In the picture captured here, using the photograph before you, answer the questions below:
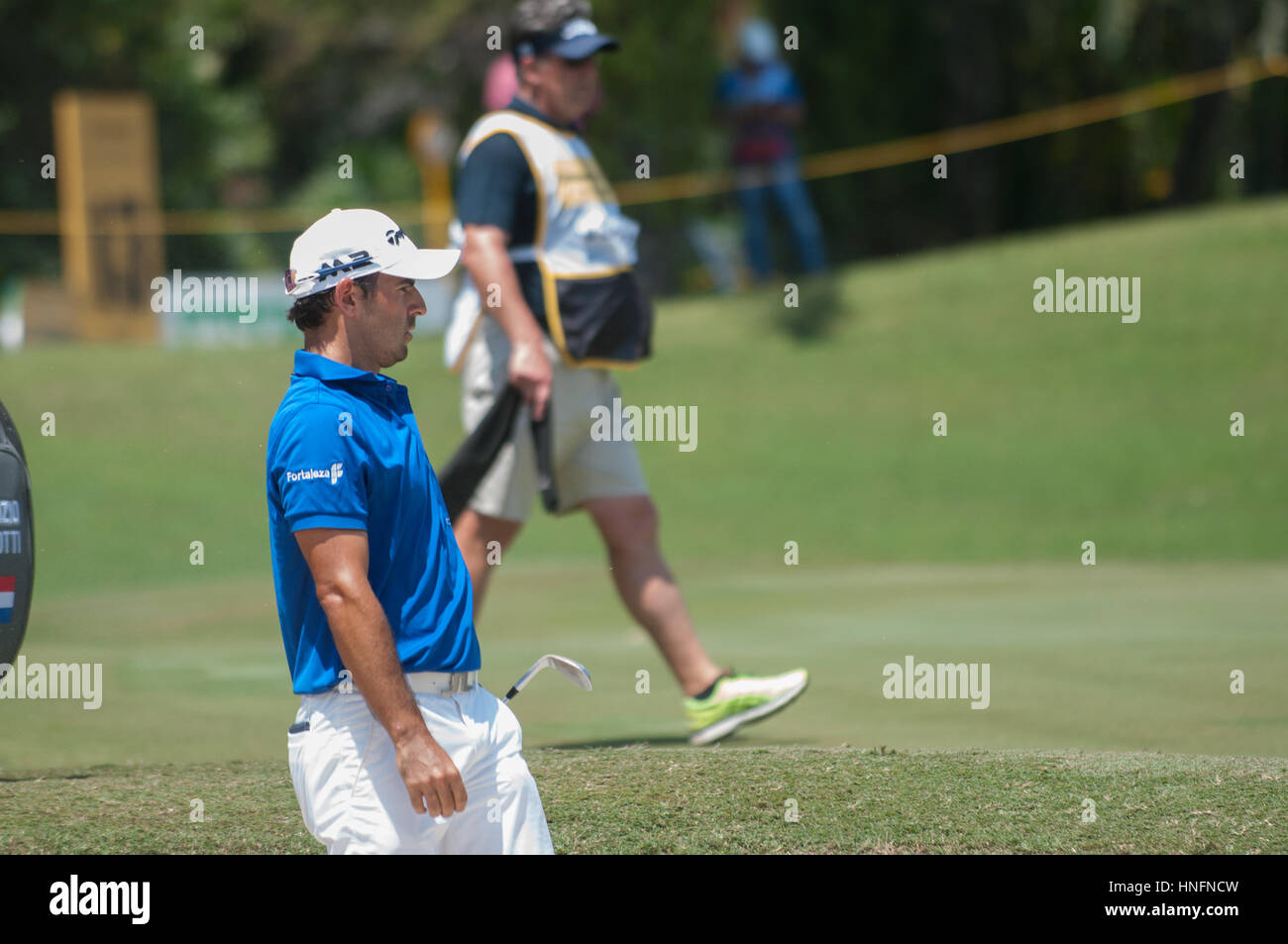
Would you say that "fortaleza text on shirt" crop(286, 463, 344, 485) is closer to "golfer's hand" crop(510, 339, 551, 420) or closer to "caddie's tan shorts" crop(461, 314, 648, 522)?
"golfer's hand" crop(510, 339, 551, 420)

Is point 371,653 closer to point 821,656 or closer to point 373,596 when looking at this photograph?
point 373,596

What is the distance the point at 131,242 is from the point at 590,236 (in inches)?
514

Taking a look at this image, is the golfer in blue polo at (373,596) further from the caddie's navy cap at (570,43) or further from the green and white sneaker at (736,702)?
the caddie's navy cap at (570,43)

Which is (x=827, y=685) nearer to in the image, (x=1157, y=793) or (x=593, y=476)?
(x=593, y=476)

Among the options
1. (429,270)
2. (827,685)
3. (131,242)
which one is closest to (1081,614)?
(827,685)

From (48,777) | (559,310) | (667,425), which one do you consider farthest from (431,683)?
(667,425)

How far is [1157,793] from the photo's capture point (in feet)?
13.6

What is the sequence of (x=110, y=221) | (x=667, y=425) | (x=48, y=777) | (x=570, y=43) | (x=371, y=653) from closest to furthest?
(x=371, y=653), (x=48, y=777), (x=570, y=43), (x=667, y=425), (x=110, y=221)

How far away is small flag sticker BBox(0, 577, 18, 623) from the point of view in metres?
4.27

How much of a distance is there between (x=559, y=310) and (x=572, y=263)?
0.56ft

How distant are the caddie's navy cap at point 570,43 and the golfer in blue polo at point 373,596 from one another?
2.64 m

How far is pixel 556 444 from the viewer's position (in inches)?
231

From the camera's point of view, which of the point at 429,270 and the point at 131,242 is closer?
the point at 429,270

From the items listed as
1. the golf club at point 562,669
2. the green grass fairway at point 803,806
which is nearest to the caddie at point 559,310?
the green grass fairway at point 803,806
